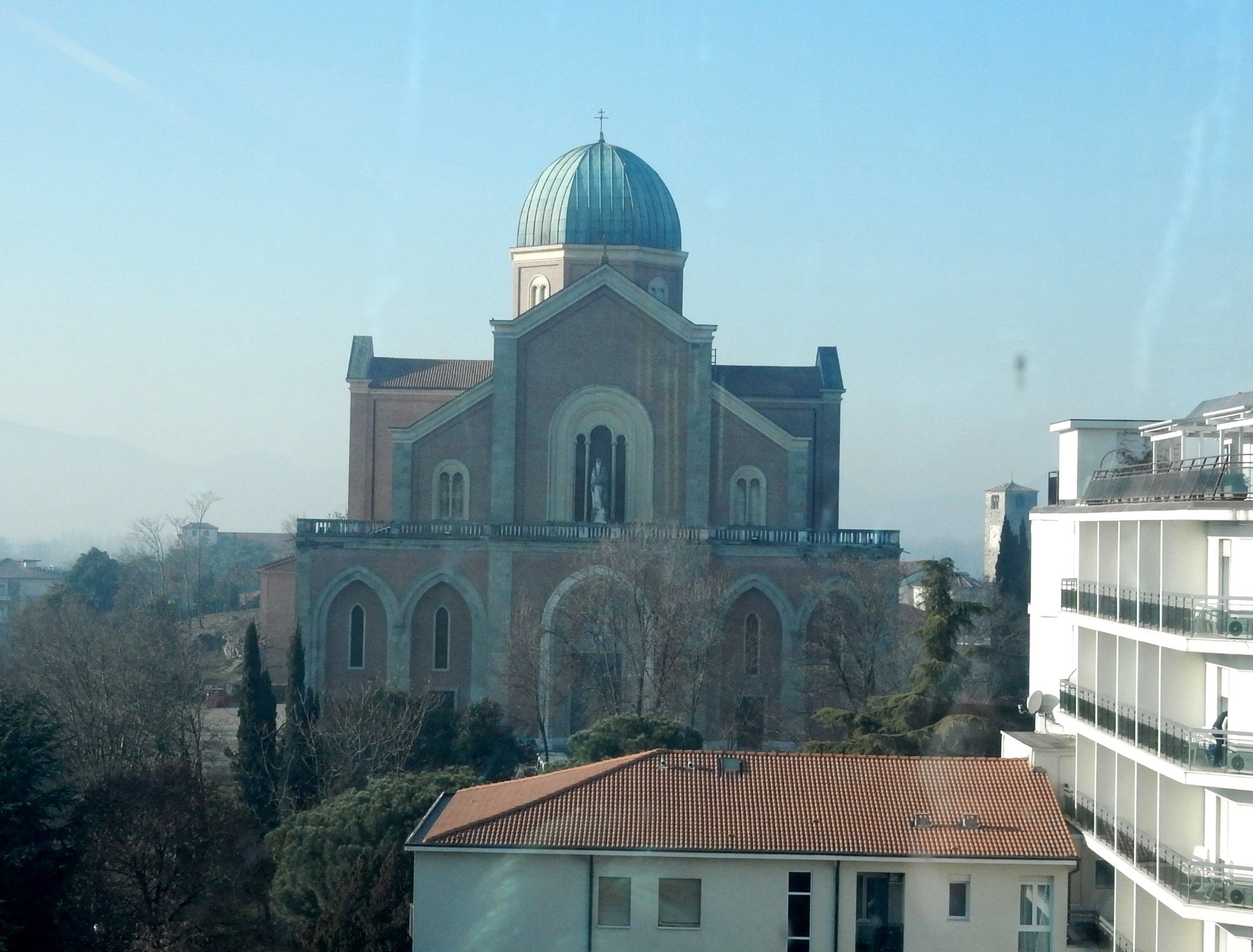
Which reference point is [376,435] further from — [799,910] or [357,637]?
[799,910]

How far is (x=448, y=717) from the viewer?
3581cm

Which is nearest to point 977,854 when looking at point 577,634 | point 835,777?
point 835,777

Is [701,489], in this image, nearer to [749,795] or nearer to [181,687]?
[181,687]

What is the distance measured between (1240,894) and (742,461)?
100 ft

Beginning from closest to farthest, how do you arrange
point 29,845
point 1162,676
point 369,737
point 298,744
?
point 1162,676 → point 29,845 → point 369,737 → point 298,744

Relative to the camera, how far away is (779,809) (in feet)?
60.4

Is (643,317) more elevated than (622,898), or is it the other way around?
(643,317)

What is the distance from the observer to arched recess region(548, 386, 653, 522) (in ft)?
145

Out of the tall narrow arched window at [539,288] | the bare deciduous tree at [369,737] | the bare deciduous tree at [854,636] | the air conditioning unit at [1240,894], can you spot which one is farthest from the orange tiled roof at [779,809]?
the tall narrow arched window at [539,288]

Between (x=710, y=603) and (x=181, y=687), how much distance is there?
1296 cm

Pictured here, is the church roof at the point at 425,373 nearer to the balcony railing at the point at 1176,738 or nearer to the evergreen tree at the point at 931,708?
the evergreen tree at the point at 931,708

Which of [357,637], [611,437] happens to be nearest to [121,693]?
[357,637]

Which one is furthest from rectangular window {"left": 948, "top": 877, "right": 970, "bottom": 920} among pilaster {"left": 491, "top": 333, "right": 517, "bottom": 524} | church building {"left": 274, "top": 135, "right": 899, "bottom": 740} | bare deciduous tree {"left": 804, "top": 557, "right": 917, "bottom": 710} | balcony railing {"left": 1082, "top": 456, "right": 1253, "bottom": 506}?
pilaster {"left": 491, "top": 333, "right": 517, "bottom": 524}

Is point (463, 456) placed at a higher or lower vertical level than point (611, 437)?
lower
